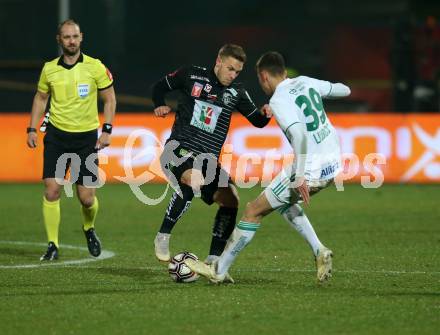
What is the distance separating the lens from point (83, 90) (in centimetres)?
1040

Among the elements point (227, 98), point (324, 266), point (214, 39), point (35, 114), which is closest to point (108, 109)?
point (35, 114)

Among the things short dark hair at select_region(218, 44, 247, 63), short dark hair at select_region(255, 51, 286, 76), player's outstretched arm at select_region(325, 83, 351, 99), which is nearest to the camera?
short dark hair at select_region(255, 51, 286, 76)

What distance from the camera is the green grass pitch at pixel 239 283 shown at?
7078 millimetres

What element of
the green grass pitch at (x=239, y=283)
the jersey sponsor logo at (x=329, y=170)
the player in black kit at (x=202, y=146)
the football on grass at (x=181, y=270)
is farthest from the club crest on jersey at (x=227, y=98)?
the green grass pitch at (x=239, y=283)

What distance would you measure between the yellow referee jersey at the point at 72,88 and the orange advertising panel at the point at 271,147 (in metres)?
8.10

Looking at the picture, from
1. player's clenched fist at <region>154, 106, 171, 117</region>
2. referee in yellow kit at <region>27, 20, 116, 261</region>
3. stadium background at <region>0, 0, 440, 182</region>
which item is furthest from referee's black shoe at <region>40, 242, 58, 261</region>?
stadium background at <region>0, 0, 440, 182</region>

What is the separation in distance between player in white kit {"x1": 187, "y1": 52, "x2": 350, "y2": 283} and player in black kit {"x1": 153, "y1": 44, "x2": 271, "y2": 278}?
2.11 feet

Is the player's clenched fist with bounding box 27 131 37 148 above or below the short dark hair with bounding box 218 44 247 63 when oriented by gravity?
below

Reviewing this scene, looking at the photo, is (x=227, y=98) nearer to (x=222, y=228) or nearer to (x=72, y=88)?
(x=222, y=228)

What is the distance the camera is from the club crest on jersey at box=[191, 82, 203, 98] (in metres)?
9.26

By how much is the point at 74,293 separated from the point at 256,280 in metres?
1.58

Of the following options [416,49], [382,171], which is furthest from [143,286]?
[416,49]

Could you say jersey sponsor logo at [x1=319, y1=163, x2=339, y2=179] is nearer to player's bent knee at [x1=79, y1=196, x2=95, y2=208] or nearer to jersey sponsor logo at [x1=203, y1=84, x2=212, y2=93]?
jersey sponsor logo at [x1=203, y1=84, x2=212, y2=93]

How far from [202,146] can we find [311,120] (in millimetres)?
1274
